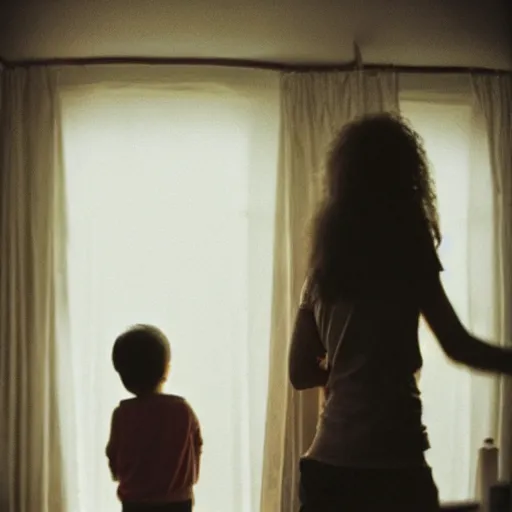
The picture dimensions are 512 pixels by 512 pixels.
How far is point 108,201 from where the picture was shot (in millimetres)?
2580

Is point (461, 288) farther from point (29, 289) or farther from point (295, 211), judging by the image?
point (29, 289)

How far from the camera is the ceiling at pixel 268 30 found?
2.60 m

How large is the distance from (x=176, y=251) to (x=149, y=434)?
2.58ft

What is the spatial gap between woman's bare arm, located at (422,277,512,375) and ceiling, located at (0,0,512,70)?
1.67 m

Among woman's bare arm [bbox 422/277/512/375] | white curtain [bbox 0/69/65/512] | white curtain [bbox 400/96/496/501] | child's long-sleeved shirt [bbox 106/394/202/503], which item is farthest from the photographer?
white curtain [bbox 400/96/496/501]

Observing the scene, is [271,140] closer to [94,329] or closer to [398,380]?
[94,329]

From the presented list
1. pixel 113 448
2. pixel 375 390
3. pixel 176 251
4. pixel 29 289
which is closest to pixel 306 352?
pixel 375 390

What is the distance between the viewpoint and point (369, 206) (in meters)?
1.28

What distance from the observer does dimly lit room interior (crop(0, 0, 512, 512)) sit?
254 centimetres

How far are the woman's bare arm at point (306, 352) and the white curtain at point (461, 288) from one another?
1.40 m

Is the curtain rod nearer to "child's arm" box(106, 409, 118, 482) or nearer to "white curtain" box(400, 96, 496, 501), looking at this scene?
"white curtain" box(400, 96, 496, 501)

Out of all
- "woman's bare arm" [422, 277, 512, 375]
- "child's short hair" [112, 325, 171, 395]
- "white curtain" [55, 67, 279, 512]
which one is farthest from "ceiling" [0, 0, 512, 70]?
"woman's bare arm" [422, 277, 512, 375]

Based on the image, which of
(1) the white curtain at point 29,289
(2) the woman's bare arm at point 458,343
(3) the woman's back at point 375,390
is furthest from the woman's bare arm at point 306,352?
(1) the white curtain at point 29,289

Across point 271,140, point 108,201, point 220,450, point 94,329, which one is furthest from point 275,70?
point 220,450
